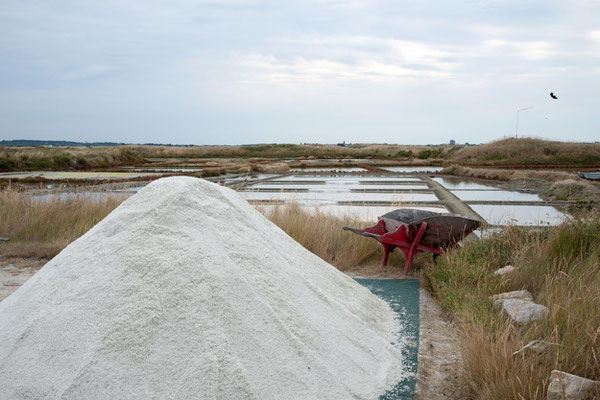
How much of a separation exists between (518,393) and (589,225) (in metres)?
2.26

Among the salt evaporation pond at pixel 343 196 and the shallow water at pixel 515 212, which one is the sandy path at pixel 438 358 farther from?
the salt evaporation pond at pixel 343 196

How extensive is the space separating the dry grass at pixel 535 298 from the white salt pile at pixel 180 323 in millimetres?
430

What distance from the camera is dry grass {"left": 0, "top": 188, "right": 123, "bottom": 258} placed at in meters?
5.06

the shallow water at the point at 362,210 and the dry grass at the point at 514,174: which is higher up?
the dry grass at the point at 514,174

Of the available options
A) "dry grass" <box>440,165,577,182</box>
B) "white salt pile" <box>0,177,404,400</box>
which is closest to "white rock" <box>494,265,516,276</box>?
"white salt pile" <box>0,177,404,400</box>

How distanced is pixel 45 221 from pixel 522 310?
511 cm

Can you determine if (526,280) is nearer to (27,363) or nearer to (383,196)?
(27,363)

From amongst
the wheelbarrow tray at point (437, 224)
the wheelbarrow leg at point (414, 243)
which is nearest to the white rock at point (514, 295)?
the wheelbarrow tray at point (437, 224)

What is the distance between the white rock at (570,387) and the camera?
1.65 meters

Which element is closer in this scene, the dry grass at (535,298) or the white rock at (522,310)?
the dry grass at (535,298)

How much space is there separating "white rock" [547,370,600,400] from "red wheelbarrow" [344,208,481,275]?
1.96 meters

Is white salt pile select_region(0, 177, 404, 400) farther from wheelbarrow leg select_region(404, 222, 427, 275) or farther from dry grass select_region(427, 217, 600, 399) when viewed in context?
wheelbarrow leg select_region(404, 222, 427, 275)

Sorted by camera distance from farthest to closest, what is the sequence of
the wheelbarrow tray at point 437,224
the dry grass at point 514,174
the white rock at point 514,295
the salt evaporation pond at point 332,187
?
the dry grass at point 514,174
the salt evaporation pond at point 332,187
the wheelbarrow tray at point 437,224
the white rock at point 514,295

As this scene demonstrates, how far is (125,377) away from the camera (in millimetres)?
1694
